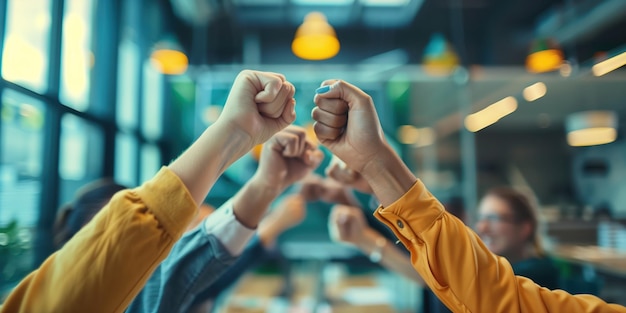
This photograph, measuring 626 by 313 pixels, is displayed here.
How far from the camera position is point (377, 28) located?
4793 millimetres

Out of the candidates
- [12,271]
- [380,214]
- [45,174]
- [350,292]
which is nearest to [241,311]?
[350,292]

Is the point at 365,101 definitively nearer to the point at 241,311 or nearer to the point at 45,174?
the point at 241,311

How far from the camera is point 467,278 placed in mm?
540

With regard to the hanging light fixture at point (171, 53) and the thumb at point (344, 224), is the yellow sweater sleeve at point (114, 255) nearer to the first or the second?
the thumb at point (344, 224)

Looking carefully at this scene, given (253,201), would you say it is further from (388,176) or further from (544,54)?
(544,54)

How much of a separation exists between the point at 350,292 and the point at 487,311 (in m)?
1.98

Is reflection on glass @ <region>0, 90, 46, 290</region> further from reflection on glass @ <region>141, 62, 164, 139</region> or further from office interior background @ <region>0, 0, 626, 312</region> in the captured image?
reflection on glass @ <region>141, 62, 164, 139</region>

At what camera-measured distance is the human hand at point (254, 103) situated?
21.8 inches

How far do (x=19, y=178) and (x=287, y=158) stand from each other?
1.46 m

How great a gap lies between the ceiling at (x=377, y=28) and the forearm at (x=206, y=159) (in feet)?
12.3

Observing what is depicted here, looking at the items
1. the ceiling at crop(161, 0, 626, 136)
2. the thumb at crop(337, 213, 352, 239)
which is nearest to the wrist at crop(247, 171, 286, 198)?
the thumb at crop(337, 213, 352, 239)

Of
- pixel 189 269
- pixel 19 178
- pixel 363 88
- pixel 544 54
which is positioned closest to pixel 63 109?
pixel 19 178

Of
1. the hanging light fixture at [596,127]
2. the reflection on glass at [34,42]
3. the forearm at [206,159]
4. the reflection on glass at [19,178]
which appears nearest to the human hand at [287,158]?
the forearm at [206,159]

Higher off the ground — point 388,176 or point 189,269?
point 388,176
